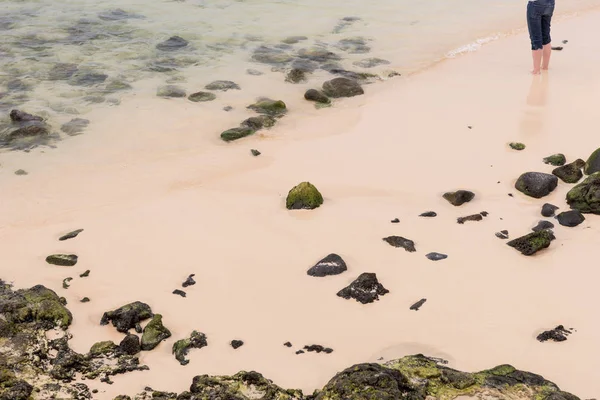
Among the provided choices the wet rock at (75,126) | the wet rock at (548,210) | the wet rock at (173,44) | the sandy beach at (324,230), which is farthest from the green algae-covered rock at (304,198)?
the wet rock at (173,44)

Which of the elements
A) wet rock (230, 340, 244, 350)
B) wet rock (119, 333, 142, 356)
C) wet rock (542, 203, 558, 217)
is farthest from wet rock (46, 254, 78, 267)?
wet rock (542, 203, 558, 217)

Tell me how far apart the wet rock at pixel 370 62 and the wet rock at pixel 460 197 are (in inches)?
242

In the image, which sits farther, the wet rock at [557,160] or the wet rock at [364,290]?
the wet rock at [557,160]

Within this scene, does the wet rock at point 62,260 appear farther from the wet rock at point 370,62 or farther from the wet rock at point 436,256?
the wet rock at point 370,62

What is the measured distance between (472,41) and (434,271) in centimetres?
935

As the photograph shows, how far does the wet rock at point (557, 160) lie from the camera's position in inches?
334

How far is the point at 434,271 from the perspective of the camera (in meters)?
6.48

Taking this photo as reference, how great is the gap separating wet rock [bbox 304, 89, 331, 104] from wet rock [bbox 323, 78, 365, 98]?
0.72 ft

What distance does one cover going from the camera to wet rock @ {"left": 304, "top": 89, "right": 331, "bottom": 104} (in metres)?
11.6

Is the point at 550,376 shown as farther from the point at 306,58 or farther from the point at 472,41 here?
the point at 472,41

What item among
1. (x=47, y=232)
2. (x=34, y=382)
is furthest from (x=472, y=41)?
(x=34, y=382)

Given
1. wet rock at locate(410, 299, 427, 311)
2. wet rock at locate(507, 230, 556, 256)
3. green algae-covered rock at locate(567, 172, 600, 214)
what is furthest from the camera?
green algae-covered rock at locate(567, 172, 600, 214)

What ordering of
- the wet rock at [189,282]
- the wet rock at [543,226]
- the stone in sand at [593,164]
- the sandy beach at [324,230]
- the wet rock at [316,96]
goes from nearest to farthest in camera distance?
1. the sandy beach at [324,230]
2. the wet rock at [189,282]
3. the wet rock at [543,226]
4. the stone in sand at [593,164]
5. the wet rock at [316,96]

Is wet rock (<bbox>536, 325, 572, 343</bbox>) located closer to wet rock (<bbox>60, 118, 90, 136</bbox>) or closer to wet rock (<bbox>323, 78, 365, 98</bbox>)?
wet rock (<bbox>323, 78, 365, 98</bbox>)
